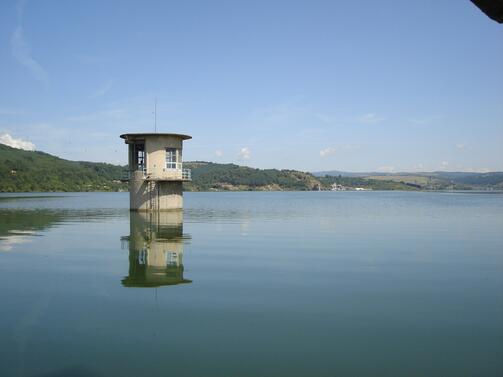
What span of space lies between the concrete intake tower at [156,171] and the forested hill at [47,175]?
400 ft

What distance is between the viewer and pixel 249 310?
931 cm

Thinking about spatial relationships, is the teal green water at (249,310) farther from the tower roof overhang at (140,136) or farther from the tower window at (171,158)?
the tower window at (171,158)

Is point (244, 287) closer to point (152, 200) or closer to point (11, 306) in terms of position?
point (11, 306)

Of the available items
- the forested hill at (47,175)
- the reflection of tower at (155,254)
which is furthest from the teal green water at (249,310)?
the forested hill at (47,175)

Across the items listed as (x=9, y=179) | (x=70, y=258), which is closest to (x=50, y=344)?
(x=70, y=258)

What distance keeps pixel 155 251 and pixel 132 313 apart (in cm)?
823

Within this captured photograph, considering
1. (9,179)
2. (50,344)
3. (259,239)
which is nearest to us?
(50,344)

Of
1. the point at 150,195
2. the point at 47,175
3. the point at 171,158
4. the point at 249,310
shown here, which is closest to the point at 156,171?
the point at 171,158

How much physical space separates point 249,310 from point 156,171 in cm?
2831

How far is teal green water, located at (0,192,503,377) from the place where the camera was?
6.73 metres

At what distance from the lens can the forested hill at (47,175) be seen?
146500 mm

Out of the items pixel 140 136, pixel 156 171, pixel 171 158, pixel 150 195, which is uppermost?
pixel 140 136

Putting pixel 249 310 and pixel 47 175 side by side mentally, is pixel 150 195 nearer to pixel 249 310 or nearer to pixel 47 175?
pixel 249 310

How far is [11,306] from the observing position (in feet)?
31.5
